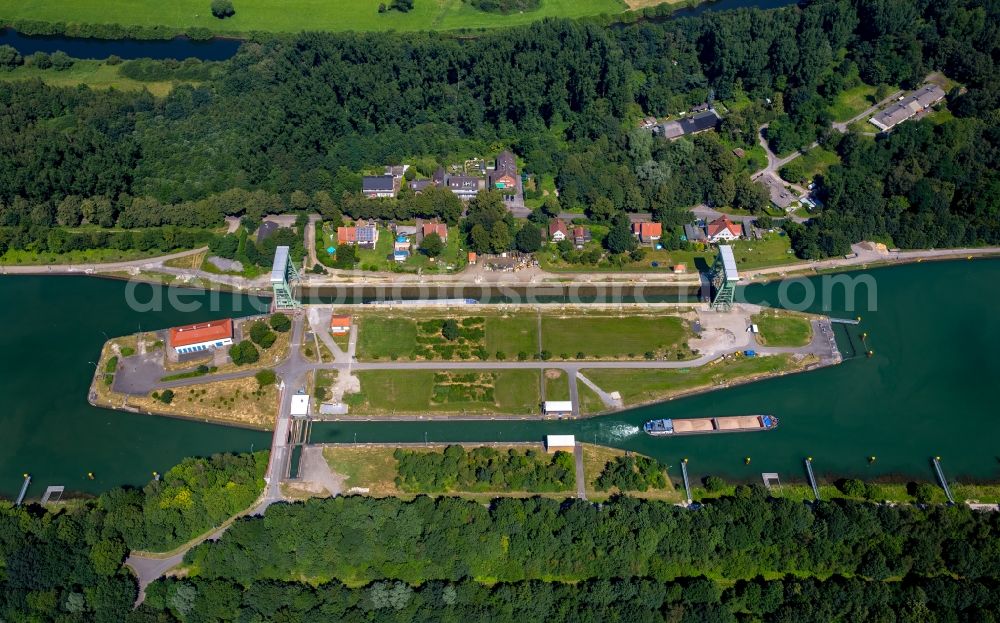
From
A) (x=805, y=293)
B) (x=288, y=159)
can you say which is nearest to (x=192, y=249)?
(x=288, y=159)

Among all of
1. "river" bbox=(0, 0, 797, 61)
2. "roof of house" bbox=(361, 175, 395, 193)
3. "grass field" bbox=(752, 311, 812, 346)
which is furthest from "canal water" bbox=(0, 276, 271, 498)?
"grass field" bbox=(752, 311, 812, 346)

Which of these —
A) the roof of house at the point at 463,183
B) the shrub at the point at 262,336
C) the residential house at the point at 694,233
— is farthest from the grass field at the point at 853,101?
the shrub at the point at 262,336

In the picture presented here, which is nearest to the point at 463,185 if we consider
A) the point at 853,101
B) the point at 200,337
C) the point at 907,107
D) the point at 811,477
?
the point at 200,337

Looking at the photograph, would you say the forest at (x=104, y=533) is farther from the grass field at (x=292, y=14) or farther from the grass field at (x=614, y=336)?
the grass field at (x=292, y=14)

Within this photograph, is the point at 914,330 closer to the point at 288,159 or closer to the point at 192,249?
the point at 288,159

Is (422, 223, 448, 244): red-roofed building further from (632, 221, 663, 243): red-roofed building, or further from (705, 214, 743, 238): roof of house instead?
(705, 214, 743, 238): roof of house

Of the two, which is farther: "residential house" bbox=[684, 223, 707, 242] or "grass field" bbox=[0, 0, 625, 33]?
"grass field" bbox=[0, 0, 625, 33]
